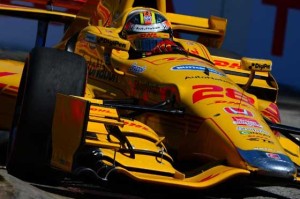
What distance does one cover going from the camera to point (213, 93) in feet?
20.7

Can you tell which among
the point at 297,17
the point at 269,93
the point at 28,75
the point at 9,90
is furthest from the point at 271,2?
the point at 28,75

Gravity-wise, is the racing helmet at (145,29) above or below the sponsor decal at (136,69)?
above

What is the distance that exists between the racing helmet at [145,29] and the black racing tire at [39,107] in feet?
3.56

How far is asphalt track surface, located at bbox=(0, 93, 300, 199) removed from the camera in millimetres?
5051

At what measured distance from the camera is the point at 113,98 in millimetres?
6957

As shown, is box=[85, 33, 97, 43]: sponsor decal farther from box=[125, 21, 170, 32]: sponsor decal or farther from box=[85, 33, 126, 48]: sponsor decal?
box=[125, 21, 170, 32]: sponsor decal

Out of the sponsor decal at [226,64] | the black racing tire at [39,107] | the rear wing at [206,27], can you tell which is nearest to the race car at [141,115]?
the black racing tire at [39,107]

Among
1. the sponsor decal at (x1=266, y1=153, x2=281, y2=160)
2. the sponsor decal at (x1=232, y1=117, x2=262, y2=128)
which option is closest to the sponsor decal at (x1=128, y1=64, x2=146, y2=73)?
the sponsor decal at (x1=232, y1=117, x2=262, y2=128)

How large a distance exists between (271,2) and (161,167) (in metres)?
8.82

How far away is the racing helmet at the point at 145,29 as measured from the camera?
7199 mm

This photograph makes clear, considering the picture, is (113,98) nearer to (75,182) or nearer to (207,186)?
(75,182)

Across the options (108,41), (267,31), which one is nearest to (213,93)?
(108,41)

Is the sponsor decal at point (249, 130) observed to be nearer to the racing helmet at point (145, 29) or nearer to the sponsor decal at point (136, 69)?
the sponsor decal at point (136, 69)

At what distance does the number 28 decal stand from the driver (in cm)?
80
